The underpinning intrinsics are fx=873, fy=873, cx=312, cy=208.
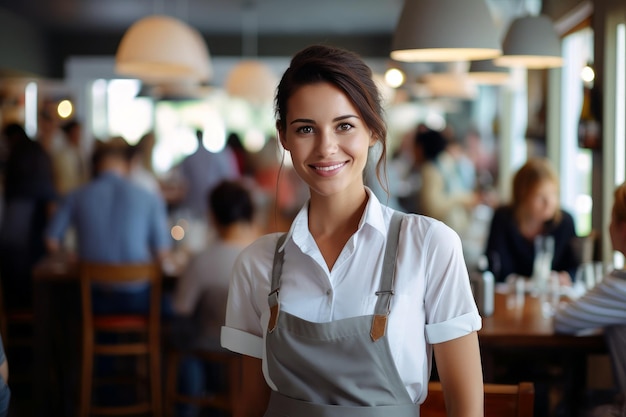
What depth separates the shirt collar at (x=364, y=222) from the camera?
5.98 ft

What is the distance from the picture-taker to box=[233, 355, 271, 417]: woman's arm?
1946 mm

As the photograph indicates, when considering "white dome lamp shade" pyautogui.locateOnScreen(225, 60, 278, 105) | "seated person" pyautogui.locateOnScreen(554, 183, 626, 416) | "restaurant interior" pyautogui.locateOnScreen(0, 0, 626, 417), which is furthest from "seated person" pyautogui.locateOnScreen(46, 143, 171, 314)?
"seated person" pyautogui.locateOnScreen(554, 183, 626, 416)

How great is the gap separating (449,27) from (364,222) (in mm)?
1756

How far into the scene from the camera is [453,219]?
6.91 metres

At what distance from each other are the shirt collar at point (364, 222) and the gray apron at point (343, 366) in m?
0.05

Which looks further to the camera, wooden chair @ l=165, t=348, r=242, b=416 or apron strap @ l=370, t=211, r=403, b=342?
wooden chair @ l=165, t=348, r=242, b=416

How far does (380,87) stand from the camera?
2.07m

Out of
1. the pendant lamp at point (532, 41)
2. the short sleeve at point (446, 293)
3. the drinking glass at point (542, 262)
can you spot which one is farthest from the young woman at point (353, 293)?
the pendant lamp at point (532, 41)

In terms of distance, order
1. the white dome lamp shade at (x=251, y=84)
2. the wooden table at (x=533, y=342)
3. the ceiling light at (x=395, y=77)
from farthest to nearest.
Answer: the white dome lamp shade at (x=251, y=84)
the ceiling light at (x=395, y=77)
the wooden table at (x=533, y=342)

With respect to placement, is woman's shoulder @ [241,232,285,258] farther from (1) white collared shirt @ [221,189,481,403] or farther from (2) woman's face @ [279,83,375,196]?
(2) woman's face @ [279,83,375,196]

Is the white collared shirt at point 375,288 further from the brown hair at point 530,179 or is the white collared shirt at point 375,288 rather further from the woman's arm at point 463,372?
the brown hair at point 530,179

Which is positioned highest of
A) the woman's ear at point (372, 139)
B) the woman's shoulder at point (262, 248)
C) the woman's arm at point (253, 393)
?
the woman's ear at point (372, 139)

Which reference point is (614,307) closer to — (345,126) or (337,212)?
(337,212)

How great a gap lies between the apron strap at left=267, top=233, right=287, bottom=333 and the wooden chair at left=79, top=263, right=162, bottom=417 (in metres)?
2.66
